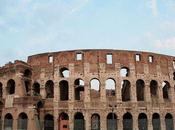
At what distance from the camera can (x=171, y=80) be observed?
34969 millimetres

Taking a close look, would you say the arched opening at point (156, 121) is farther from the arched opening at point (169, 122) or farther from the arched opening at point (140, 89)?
the arched opening at point (140, 89)

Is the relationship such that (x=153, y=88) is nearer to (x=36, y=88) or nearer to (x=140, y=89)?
(x=140, y=89)

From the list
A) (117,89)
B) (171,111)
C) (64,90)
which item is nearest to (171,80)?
(171,111)

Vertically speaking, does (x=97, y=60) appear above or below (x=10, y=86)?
above

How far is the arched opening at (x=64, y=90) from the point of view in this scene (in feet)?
111

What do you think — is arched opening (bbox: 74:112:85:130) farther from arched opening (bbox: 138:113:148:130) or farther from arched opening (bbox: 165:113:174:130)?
arched opening (bbox: 165:113:174:130)

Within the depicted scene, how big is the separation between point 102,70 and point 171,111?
339 inches

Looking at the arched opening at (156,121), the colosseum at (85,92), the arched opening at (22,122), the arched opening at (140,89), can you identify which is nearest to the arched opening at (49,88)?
the colosseum at (85,92)

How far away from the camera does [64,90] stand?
3466 cm

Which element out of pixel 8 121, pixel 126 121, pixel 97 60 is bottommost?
pixel 126 121

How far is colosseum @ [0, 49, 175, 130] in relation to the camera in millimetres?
31547

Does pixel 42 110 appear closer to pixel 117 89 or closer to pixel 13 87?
pixel 13 87

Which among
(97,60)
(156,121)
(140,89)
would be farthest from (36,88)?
(156,121)

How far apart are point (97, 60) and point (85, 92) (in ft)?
11.8
